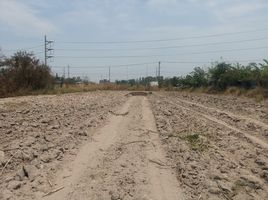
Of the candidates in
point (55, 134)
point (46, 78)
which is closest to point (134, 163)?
point (55, 134)

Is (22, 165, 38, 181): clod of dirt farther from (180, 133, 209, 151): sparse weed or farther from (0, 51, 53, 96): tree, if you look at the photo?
(0, 51, 53, 96): tree

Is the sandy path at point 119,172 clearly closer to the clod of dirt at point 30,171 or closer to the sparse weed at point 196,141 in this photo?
the clod of dirt at point 30,171

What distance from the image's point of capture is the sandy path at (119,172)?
6.71 metres

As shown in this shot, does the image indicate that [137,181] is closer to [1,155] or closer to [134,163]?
[134,163]

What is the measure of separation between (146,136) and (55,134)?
6.89 ft

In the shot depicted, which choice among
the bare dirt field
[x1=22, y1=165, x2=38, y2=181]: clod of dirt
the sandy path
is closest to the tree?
the bare dirt field

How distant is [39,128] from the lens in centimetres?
1245

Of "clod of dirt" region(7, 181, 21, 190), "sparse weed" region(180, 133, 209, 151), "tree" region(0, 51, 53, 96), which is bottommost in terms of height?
"clod of dirt" region(7, 181, 21, 190)

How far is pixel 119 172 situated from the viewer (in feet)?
25.3

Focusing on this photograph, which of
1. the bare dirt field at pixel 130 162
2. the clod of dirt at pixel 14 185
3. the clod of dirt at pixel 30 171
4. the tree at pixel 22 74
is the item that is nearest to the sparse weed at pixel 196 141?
the bare dirt field at pixel 130 162

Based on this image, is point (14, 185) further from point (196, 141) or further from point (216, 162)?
point (196, 141)

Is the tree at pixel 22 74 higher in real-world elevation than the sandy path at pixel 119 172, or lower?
higher

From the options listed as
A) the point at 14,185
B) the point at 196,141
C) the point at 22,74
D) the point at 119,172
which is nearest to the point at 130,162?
the point at 119,172

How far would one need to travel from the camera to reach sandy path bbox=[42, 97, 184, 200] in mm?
6715
